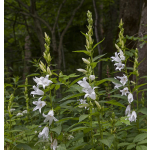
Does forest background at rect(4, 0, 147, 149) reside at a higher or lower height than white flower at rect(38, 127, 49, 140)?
higher

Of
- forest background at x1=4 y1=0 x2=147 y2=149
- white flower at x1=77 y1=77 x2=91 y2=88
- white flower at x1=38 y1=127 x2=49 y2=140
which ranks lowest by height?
white flower at x1=38 y1=127 x2=49 y2=140

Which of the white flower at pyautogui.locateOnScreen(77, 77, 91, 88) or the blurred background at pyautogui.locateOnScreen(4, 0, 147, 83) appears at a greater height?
the blurred background at pyautogui.locateOnScreen(4, 0, 147, 83)

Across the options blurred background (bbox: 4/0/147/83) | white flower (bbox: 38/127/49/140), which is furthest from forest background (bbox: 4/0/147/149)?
white flower (bbox: 38/127/49/140)

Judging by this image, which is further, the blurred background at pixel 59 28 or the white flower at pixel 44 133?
the blurred background at pixel 59 28

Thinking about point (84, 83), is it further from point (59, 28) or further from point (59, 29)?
point (59, 28)

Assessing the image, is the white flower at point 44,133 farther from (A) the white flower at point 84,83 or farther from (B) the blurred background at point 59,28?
(B) the blurred background at point 59,28

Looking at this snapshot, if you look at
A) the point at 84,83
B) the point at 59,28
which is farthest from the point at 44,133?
the point at 59,28

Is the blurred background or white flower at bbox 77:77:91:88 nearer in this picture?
white flower at bbox 77:77:91:88

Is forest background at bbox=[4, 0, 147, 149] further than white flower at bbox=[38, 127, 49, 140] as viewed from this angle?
Yes

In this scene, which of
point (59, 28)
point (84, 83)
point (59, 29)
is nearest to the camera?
point (84, 83)

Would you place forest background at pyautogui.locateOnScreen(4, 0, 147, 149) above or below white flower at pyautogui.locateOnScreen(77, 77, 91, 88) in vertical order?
above

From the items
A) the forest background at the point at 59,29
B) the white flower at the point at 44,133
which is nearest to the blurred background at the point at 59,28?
the forest background at the point at 59,29

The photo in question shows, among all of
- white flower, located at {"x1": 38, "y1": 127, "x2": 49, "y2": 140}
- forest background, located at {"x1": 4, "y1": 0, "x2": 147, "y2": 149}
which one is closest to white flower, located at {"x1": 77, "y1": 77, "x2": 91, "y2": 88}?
white flower, located at {"x1": 38, "y1": 127, "x2": 49, "y2": 140}

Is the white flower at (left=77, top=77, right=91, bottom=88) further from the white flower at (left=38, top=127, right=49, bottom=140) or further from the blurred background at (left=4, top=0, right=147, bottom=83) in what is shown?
the blurred background at (left=4, top=0, right=147, bottom=83)
